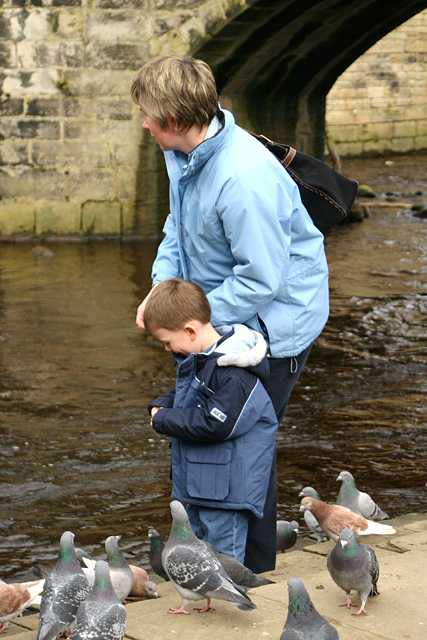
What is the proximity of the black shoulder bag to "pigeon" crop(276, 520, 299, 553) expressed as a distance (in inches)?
58.2

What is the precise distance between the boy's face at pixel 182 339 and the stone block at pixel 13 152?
875cm

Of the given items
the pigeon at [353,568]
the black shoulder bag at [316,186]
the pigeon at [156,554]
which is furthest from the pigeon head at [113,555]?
the black shoulder bag at [316,186]

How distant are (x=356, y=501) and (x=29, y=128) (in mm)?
8045

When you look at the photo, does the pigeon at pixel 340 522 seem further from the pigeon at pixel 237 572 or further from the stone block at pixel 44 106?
the stone block at pixel 44 106

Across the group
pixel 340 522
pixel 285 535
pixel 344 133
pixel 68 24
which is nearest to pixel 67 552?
pixel 285 535

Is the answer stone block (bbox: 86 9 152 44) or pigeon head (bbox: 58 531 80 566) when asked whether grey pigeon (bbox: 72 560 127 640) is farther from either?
stone block (bbox: 86 9 152 44)

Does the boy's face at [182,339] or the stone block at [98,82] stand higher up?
the stone block at [98,82]

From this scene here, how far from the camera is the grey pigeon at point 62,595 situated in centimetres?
282

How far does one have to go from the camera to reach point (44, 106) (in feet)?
36.6

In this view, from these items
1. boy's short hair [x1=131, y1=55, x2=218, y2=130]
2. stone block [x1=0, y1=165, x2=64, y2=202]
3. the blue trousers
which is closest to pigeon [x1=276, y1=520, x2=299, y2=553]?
the blue trousers

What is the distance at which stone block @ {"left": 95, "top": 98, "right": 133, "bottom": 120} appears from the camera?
438 inches

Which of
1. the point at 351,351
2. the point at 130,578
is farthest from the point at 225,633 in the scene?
the point at 351,351

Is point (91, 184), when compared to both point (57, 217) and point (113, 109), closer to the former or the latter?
point (57, 217)

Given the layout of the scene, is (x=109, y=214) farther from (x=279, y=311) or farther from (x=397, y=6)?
(x=279, y=311)
